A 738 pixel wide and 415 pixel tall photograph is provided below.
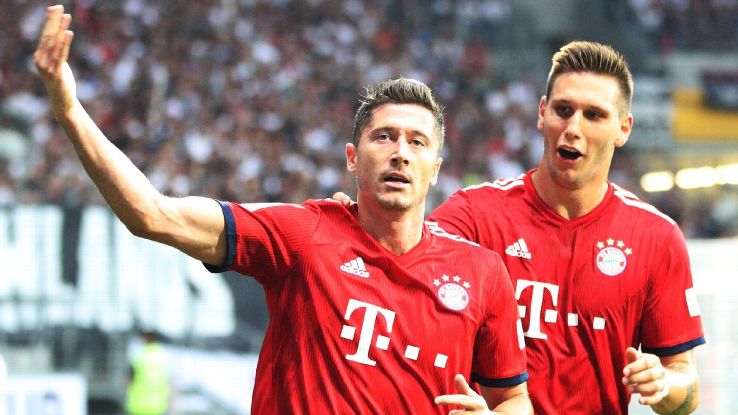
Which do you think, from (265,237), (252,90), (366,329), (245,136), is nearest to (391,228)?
(366,329)

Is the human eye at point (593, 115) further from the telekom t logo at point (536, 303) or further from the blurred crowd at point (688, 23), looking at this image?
the blurred crowd at point (688, 23)

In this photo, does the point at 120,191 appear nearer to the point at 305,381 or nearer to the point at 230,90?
the point at 305,381

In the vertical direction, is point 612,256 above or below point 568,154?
below

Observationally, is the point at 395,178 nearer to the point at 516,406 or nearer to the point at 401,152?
the point at 401,152

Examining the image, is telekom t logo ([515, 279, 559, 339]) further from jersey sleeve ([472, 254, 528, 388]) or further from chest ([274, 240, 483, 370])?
chest ([274, 240, 483, 370])

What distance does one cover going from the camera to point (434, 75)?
2127 cm

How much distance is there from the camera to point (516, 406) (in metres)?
4.08

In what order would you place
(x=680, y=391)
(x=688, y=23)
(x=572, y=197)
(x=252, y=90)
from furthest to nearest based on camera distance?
(x=688, y=23) < (x=252, y=90) < (x=572, y=197) < (x=680, y=391)

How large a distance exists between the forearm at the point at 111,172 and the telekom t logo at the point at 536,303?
66.3 inches

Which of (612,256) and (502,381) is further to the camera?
(612,256)

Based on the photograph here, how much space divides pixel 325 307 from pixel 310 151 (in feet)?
46.1

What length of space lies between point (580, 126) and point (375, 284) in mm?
1177

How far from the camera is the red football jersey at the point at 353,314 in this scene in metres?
3.76

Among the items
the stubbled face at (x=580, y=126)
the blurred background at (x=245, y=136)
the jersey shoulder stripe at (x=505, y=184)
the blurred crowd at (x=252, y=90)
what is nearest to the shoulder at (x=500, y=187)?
the jersey shoulder stripe at (x=505, y=184)
